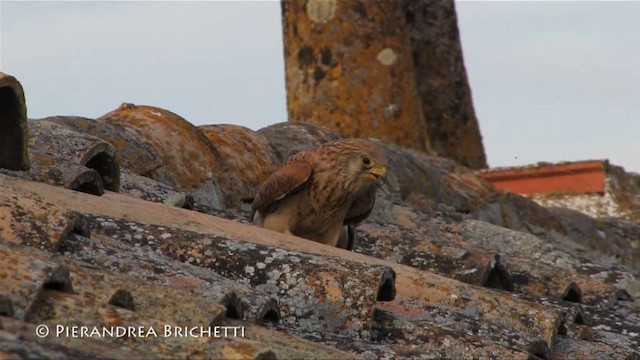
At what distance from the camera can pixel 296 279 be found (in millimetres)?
4617

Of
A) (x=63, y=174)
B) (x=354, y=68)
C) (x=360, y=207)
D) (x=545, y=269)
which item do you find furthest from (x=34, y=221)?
(x=354, y=68)

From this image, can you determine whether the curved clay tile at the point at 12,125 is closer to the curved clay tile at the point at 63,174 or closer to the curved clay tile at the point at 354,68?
the curved clay tile at the point at 63,174

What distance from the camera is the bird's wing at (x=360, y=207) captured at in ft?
21.0

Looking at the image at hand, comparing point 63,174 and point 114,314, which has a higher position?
point 63,174

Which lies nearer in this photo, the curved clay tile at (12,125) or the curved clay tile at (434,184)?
the curved clay tile at (12,125)

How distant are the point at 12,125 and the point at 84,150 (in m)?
1.35

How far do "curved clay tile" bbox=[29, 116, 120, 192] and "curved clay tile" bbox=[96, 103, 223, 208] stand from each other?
0.76 m

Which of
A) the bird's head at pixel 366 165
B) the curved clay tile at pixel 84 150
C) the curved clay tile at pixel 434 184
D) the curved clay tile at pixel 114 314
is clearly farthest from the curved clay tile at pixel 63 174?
the curved clay tile at pixel 434 184

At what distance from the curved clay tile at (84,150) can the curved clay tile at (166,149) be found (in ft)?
2.50

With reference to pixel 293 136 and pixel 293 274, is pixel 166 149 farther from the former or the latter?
pixel 293 274

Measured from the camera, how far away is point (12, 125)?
4523 mm

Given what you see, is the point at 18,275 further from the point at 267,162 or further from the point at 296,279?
the point at 267,162

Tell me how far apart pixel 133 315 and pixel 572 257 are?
188 inches

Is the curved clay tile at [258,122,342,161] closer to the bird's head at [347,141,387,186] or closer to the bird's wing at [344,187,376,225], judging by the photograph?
the bird's wing at [344,187,376,225]
